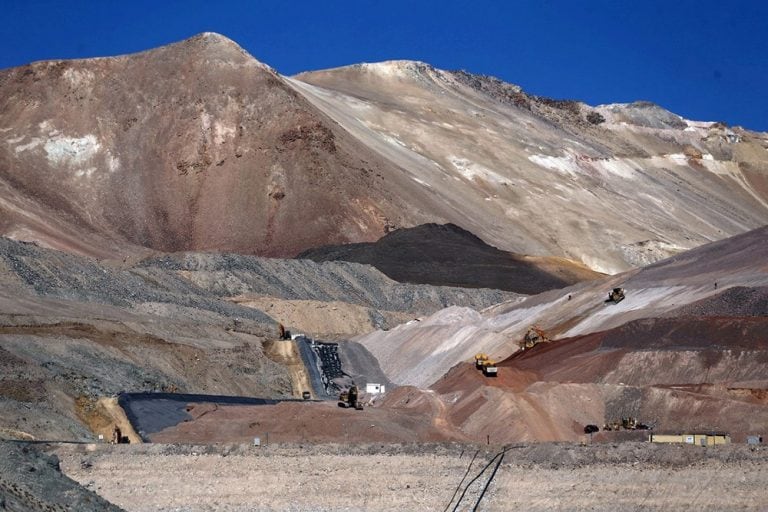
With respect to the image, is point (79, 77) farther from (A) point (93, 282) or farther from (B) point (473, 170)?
(A) point (93, 282)

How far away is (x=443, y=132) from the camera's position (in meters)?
123

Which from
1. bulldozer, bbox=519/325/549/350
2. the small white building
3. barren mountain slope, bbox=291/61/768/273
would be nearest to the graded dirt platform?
the small white building

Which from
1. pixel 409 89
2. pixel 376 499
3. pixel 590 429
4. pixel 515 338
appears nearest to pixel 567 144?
pixel 409 89

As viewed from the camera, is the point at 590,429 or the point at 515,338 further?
the point at 515,338

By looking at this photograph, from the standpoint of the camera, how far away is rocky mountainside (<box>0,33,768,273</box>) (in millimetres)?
91750

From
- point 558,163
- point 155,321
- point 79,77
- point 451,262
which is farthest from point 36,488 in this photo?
point 558,163

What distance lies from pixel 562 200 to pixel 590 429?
8523 centimetres

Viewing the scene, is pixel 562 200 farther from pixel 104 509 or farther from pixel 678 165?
pixel 104 509

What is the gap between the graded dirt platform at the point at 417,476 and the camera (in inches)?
848

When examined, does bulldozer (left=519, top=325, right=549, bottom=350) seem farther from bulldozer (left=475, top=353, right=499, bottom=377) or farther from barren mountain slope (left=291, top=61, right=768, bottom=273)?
barren mountain slope (left=291, top=61, right=768, bottom=273)

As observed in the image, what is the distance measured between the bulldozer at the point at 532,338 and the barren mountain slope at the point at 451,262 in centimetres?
3561

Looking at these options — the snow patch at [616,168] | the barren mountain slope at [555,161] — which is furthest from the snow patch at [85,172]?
the snow patch at [616,168]

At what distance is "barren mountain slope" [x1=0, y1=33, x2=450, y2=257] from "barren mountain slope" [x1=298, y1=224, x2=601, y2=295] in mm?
2287

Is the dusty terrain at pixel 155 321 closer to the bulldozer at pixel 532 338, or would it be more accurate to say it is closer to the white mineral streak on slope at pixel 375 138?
the bulldozer at pixel 532 338
